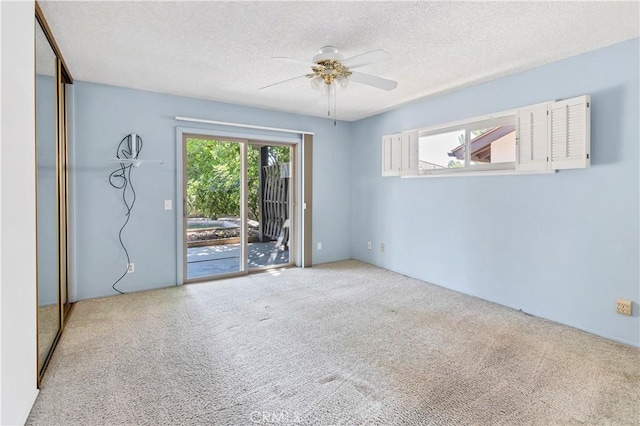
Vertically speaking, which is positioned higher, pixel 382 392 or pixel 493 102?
pixel 493 102

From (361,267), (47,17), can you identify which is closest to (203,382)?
(47,17)

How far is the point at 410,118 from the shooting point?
184 inches

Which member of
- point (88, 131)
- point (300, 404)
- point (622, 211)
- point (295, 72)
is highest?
point (295, 72)

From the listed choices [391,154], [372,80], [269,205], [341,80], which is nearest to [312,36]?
[341,80]

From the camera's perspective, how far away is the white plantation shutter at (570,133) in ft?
9.37

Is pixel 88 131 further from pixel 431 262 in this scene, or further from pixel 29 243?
pixel 431 262

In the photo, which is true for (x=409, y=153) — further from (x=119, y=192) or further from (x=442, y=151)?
(x=119, y=192)

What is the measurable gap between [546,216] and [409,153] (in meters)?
1.85

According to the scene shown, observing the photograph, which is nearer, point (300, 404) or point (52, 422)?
point (52, 422)

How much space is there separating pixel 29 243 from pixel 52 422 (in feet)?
3.24

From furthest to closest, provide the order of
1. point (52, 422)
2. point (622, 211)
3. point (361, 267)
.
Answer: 1. point (361, 267)
2. point (622, 211)
3. point (52, 422)

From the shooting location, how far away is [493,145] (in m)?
3.74

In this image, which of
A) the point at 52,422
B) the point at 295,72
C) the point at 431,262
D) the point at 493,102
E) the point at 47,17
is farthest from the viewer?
the point at 431,262

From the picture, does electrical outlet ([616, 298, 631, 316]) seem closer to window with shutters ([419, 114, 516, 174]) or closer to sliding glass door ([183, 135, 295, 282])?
window with shutters ([419, 114, 516, 174])
